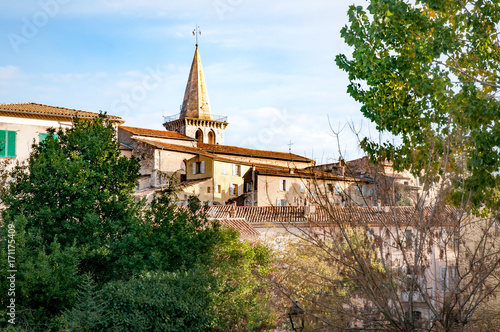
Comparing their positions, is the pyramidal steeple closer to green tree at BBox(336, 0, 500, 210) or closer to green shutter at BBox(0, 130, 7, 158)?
green shutter at BBox(0, 130, 7, 158)

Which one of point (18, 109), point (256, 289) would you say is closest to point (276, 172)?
point (18, 109)

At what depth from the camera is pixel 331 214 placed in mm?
6070

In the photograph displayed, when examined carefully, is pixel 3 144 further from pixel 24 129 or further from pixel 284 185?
pixel 284 185

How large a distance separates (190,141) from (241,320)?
1668 inches

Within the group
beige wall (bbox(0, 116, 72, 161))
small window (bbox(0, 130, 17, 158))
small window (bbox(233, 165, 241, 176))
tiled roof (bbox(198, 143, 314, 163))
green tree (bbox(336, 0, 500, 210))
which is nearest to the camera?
green tree (bbox(336, 0, 500, 210))

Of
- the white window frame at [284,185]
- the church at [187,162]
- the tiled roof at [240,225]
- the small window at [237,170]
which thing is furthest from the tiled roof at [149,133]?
the tiled roof at [240,225]

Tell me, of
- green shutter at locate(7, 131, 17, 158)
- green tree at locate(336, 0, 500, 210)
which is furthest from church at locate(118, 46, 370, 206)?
green tree at locate(336, 0, 500, 210)

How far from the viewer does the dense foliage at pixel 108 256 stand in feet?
39.5

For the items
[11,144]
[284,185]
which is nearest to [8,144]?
[11,144]

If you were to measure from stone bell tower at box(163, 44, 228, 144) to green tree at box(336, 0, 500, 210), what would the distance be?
61.8 m

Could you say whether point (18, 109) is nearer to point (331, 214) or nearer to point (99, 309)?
point (99, 309)

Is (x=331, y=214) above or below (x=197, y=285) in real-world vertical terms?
above

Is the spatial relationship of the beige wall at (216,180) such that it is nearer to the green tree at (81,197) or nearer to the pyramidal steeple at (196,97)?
the green tree at (81,197)

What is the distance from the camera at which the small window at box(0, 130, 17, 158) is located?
27.9 metres
